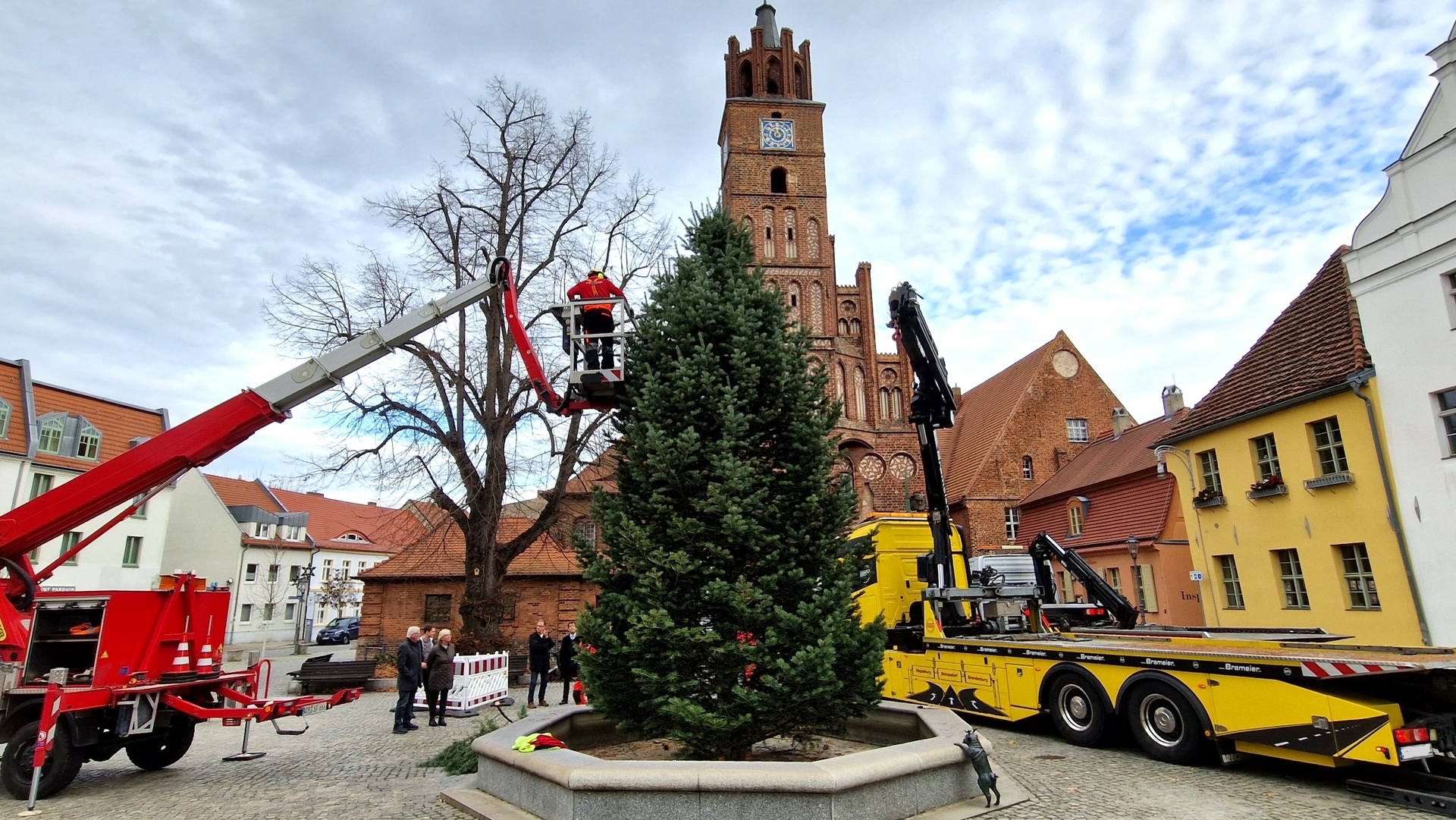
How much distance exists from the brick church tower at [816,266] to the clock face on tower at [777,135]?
54 millimetres

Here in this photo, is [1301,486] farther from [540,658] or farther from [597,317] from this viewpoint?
[540,658]

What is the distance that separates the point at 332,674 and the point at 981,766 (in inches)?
Result: 664

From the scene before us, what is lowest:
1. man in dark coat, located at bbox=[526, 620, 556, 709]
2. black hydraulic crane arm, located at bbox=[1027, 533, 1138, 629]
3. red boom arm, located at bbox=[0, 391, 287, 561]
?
man in dark coat, located at bbox=[526, 620, 556, 709]

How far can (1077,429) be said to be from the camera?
36750mm

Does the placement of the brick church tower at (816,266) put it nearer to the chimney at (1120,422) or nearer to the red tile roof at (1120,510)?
the chimney at (1120,422)

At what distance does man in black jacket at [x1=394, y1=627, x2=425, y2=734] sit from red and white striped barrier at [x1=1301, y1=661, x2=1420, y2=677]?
464 inches

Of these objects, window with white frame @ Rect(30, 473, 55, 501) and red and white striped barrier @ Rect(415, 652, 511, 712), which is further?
window with white frame @ Rect(30, 473, 55, 501)

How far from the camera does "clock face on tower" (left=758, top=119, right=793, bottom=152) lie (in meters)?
44.0

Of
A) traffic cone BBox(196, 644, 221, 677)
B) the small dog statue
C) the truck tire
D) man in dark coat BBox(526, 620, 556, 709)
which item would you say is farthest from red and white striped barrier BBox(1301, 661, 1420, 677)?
the truck tire

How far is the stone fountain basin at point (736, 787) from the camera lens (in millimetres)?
5969

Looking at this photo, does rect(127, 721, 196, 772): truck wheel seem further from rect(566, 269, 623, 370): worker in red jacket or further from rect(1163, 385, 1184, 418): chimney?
rect(1163, 385, 1184, 418): chimney

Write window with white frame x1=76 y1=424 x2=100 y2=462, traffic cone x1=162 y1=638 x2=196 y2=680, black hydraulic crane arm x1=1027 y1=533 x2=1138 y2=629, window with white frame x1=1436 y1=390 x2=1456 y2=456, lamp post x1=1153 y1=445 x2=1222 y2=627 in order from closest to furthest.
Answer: traffic cone x1=162 y1=638 x2=196 y2=680
window with white frame x1=1436 y1=390 x2=1456 y2=456
black hydraulic crane arm x1=1027 y1=533 x2=1138 y2=629
lamp post x1=1153 y1=445 x2=1222 y2=627
window with white frame x1=76 y1=424 x2=100 y2=462

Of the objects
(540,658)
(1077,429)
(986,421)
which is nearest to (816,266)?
(986,421)

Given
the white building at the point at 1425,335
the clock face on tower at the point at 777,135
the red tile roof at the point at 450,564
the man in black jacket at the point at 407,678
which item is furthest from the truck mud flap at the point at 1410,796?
the clock face on tower at the point at 777,135
